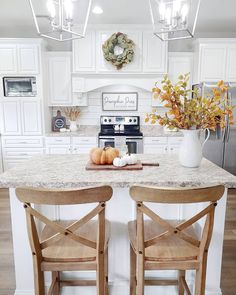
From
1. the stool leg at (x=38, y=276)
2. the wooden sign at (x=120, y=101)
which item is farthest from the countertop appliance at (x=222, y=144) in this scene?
the stool leg at (x=38, y=276)

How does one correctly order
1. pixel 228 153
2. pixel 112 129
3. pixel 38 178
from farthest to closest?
pixel 112 129
pixel 228 153
pixel 38 178

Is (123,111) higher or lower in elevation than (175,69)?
lower

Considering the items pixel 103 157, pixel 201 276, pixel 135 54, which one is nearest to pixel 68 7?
pixel 103 157

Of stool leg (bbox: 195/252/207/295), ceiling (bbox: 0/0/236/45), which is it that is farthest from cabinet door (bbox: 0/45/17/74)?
stool leg (bbox: 195/252/207/295)

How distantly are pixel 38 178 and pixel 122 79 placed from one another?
128 inches

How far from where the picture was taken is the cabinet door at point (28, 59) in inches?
163

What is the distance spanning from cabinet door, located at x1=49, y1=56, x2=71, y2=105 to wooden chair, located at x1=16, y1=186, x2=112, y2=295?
342 centimetres

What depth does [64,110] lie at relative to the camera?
4805 mm

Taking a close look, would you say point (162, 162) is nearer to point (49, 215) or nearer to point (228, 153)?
point (49, 215)

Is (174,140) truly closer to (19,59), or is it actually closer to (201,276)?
(19,59)

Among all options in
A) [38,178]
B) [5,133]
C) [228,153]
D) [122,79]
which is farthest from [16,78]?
[228,153]

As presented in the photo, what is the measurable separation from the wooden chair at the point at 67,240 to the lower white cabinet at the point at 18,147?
3152 millimetres

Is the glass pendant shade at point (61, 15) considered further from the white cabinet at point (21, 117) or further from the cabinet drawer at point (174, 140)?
the cabinet drawer at point (174, 140)

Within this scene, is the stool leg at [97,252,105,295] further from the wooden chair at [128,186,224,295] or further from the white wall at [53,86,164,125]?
the white wall at [53,86,164,125]
